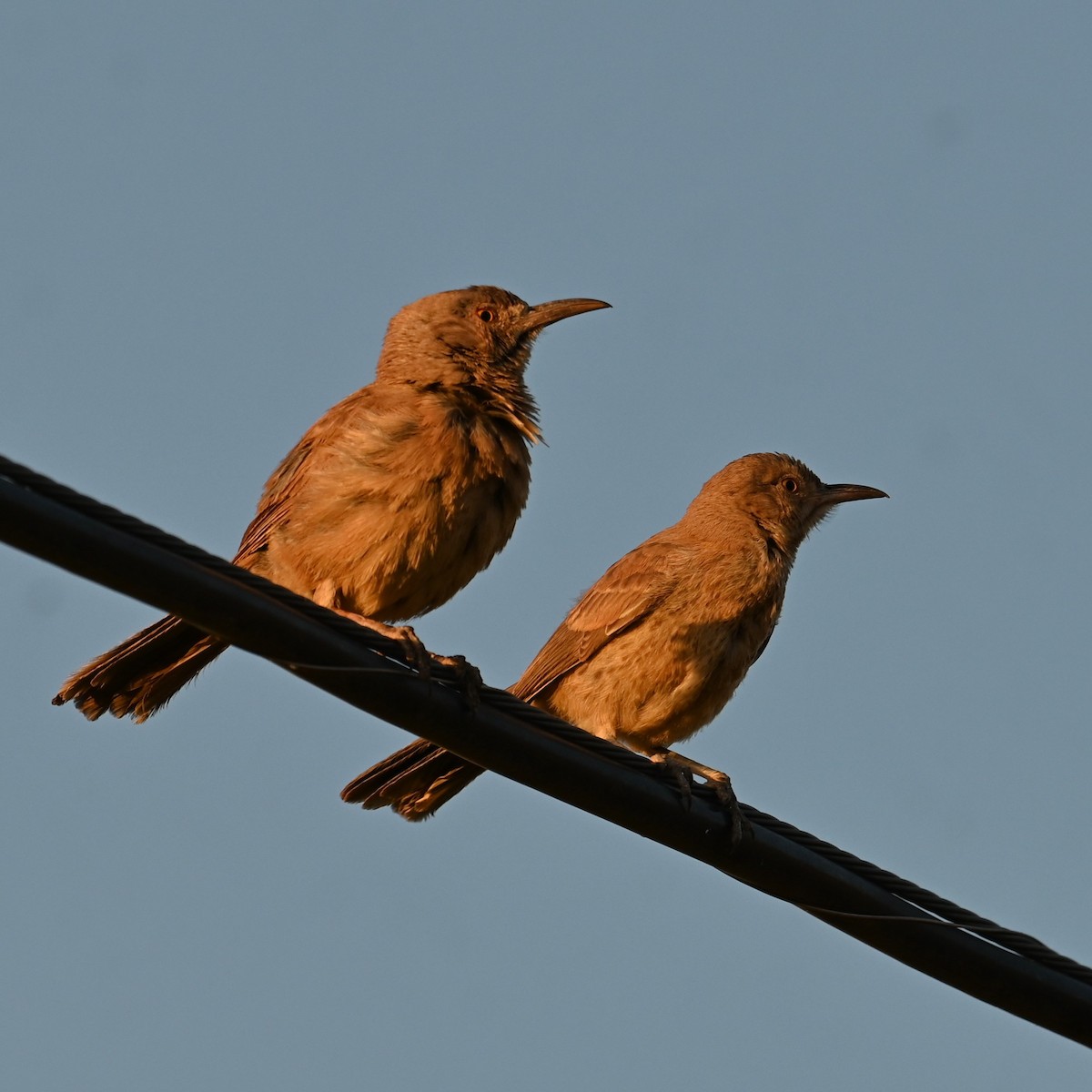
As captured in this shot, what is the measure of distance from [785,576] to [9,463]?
6.11 meters

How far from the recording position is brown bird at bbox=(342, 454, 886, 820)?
9016 millimetres

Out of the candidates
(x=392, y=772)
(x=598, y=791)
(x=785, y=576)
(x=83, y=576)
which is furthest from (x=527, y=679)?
(x=83, y=576)

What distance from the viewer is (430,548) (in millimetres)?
7441

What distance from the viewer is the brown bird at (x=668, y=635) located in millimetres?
9016

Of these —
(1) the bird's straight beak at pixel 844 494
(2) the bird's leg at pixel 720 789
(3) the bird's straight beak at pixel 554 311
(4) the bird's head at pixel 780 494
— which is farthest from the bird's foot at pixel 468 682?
(1) the bird's straight beak at pixel 844 494

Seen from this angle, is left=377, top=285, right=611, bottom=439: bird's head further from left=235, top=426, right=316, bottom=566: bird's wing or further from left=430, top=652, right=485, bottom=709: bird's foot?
left=430, top=652, right=485, bottom=709: bird's foot

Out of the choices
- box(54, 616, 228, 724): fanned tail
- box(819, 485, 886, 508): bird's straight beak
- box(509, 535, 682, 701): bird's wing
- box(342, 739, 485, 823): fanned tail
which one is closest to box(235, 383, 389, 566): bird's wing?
box(54, 616, 228, 724): fanned tail

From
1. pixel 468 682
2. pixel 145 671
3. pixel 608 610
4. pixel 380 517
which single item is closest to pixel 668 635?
pixel 608 610

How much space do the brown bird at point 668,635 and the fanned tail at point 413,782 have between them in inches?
44.4

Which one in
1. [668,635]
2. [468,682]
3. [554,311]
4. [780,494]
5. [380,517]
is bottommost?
[468,682]

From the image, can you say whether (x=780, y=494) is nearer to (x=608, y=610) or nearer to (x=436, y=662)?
(x=608, y=610)

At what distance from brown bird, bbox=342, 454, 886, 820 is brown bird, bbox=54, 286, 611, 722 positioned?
1605 millimetres

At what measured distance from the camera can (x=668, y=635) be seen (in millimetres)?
9117

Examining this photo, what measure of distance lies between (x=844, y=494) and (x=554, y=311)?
2.73m
